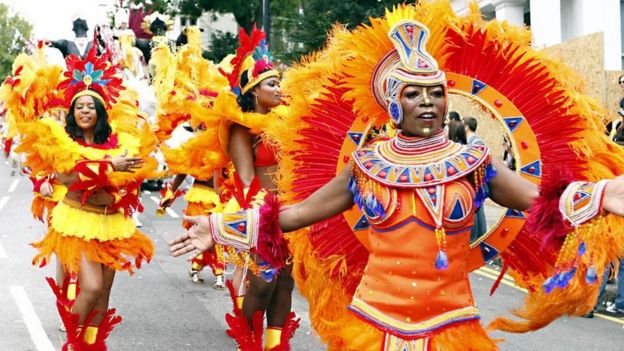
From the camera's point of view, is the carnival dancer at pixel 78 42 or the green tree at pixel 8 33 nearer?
the carnival dancer at pixel 78 42

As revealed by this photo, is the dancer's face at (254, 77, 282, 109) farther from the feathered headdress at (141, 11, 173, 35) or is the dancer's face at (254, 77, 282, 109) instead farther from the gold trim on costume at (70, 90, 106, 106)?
the feathered headdress at (141, 11, 173, 35)

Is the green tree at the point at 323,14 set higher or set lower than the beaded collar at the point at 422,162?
lower

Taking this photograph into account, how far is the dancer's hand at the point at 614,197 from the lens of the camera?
127 inches

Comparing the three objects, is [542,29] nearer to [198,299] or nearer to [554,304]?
[198,299]

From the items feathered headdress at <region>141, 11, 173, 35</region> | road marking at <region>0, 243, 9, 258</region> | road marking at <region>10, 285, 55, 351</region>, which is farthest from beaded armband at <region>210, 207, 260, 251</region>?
feathered headdress at <region>141, 11, 173, 35</region>

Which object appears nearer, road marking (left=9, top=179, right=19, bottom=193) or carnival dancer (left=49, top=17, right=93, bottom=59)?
carnival dancer (left=49, top=17, right=93, bottom=59)

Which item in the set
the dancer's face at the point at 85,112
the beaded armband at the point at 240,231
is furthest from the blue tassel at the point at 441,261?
the dancer's face at the point at 85,112

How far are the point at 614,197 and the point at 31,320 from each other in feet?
18.6

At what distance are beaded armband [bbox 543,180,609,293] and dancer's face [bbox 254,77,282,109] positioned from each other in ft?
9.50

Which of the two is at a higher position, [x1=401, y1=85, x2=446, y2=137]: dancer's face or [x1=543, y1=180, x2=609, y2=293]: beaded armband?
[x1=401, y1=85, x2=446, y2=137]: dancer's face

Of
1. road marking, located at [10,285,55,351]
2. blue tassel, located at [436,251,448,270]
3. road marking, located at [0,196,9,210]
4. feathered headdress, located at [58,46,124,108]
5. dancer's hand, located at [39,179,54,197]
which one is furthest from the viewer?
road marking, located at [0,196,9,210]

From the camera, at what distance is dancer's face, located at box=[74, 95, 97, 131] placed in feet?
20.9

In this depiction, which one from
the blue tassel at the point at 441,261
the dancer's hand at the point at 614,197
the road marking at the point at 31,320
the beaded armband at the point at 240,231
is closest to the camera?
the dancer's hand at the point at 614,197

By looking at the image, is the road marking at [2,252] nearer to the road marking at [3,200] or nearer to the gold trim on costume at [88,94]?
the gold trim on costume at [88,94]
